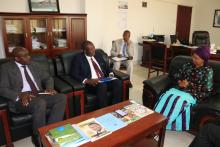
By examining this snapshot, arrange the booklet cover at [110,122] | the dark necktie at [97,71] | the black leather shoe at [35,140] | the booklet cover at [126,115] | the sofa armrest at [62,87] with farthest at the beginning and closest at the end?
the dark necktie at [97,71] < the sofa armrest at [62,87] < the black leather shoe at [35,140] < the booklet cover at [126,115] < the booklet cover at [110,122]

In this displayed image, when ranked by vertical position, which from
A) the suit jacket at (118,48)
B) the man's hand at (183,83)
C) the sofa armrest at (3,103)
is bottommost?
the sofa armrest at (3,103)

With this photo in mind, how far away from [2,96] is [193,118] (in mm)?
2125

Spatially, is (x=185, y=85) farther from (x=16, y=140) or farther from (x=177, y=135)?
(x=16, y=140)

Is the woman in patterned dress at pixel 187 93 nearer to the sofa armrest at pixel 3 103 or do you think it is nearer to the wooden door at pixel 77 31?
the sofa armrest at pixel 3 103

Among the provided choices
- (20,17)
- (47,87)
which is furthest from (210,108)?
(20,17)

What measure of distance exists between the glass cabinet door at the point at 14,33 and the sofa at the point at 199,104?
2.42 metres

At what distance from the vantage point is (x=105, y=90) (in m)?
2.70

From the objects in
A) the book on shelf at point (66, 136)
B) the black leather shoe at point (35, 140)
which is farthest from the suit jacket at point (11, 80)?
the book on shelf at point (66, 136)

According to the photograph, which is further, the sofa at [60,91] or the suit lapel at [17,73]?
the suit lapel at [17,73]

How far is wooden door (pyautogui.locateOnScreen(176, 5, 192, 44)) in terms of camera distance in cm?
684

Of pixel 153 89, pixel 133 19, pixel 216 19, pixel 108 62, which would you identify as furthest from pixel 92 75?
pixel 216 19

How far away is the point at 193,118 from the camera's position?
232 centimetres

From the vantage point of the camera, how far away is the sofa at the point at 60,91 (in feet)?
6.76

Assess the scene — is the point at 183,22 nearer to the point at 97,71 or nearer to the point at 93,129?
the point at 97,71
